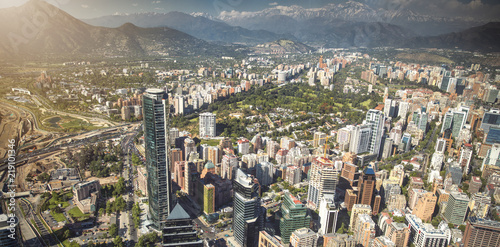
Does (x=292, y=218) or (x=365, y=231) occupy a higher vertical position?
(x=292, y=218)

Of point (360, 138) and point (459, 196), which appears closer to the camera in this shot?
point (459, 196)

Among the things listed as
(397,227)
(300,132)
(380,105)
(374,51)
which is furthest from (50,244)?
(374,51)

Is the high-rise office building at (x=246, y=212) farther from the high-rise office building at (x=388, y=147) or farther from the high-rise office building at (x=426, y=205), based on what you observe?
the high-rise office building at (x=388, y=147)

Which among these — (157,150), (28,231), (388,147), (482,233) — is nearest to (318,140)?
(388,147)

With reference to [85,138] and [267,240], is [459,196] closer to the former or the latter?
[267,240]

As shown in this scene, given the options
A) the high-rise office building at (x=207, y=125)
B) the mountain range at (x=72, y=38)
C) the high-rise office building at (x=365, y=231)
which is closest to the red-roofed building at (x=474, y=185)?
the high-rise office building at (x=365, y=231)

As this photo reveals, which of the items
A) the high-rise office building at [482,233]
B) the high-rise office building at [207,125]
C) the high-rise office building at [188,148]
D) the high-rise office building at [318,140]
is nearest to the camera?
the high-rise office building at [482,233]

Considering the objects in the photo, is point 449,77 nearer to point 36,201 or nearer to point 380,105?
point 380,105
